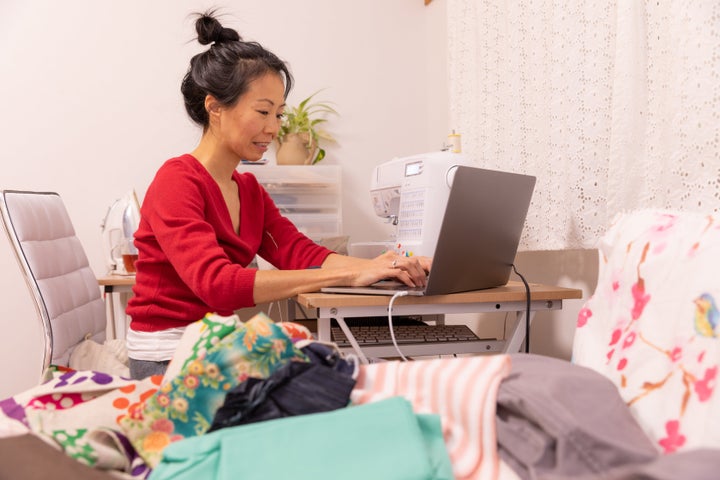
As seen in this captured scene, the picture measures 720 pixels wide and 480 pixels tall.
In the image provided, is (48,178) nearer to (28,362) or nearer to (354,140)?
(28,362)

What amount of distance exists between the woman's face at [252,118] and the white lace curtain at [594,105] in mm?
768

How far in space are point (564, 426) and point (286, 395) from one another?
33cm

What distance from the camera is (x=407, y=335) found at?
1.51 meters

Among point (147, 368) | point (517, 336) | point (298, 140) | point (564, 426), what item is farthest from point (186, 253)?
point (298, 140)

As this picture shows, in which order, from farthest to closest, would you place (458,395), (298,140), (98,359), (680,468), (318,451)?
(298,140), (98,359), (458,395), (318,451), (680,468)

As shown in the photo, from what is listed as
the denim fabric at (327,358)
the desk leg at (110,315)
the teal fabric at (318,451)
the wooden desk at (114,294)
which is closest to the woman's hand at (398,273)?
the denim fabric at (327,358)

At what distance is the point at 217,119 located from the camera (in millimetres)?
1661

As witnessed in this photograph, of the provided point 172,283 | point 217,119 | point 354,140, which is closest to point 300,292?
point 172,283

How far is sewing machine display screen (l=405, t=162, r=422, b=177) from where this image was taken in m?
1.61

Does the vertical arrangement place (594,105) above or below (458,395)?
above

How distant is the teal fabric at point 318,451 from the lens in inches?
25.5

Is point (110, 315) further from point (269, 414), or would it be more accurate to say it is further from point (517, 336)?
point (269, 414)

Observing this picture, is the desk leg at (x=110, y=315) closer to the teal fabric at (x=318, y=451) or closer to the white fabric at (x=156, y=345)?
the white fabric at (x=156, y=345)

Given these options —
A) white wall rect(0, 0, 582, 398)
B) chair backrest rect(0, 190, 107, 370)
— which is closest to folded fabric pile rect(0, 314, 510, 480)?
chair backrest rect(0, 190, 107, 370)
